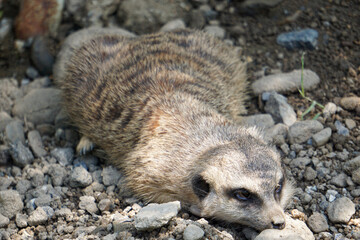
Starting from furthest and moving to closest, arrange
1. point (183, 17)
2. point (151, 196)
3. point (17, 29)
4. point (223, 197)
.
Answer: point (183, 17) → point (17, 29) → point (151, 196) → point (223, 197)

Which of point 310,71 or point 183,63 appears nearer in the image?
point 183,63

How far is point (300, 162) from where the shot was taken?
15.8 ft

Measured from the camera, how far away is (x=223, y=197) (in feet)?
12.9

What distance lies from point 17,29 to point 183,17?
2.30 metres

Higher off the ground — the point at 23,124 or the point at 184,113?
the point at 184,113

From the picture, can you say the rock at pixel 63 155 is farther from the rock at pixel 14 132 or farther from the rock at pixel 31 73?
the rock at pixel 31 73

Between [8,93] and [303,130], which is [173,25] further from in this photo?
[303,130]

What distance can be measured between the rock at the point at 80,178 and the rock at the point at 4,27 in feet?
8.42

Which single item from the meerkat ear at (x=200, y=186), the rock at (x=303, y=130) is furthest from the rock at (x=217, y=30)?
the meerkat ear at (x=200, y=186)

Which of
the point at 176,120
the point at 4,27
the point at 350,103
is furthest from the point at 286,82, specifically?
the point at 4,27

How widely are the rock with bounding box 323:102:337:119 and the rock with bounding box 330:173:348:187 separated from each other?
3.05ft

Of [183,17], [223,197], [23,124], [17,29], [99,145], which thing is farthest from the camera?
[183,17]

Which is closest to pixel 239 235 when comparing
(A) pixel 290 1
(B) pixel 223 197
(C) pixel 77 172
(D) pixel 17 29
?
(B) pixel 223 197

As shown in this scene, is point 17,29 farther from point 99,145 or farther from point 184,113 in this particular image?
point 184,113
